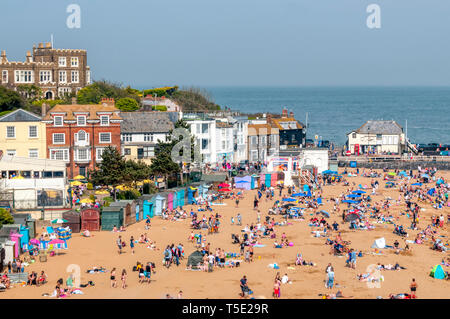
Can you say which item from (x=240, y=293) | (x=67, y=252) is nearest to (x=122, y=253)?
(x=67, y=252)

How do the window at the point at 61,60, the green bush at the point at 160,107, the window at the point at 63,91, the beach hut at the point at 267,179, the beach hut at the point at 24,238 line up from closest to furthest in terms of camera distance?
the beach hut at the point at 24,238
the beach hut at the point at 267,179
the green bush at the point at 160,107
the window at the point at 63,91
the window at the point at 61,60

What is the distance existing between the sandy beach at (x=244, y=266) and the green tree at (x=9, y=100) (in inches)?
1371

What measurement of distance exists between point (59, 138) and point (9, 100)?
606 inches

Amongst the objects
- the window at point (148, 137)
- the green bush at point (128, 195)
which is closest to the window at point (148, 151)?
the window at point (148, 137)

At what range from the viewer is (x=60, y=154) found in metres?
60.7

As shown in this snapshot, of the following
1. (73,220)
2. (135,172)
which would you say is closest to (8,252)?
(73,220)

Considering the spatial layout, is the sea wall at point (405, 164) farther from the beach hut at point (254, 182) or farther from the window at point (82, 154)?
the window at point (82, 154)

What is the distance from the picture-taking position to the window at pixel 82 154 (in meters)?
61.1

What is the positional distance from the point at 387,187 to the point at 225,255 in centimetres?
3389

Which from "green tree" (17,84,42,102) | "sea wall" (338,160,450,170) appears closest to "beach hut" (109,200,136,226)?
"sea wall" (338,160,450,170)

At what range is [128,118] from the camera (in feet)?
222

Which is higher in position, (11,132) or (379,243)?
(11,132)

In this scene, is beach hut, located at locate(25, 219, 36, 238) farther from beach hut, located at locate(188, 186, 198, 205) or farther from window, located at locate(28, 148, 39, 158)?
window, located at locate(28, 148, 39, 158)

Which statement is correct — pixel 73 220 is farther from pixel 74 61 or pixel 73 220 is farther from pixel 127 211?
pixel 74 61
